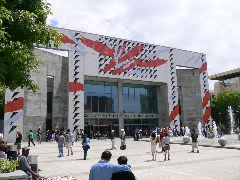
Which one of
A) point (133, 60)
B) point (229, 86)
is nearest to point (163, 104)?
point (133, 60)

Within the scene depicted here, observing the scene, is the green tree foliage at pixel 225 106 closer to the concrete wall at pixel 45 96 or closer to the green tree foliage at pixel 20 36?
the concrete wall at pixel 45 96

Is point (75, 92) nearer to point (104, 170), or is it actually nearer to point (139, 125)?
point (139, 125)

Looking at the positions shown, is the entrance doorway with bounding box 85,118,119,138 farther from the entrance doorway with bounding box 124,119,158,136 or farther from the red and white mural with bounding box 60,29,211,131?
the red and white mural with bounding box 60,29,211,131

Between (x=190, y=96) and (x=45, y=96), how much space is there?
85.7 ft

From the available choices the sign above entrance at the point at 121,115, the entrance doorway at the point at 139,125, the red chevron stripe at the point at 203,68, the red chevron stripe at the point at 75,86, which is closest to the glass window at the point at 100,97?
the sign above entrance at the point at 121,115

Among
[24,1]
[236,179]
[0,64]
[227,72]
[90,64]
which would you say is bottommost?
[236,179]

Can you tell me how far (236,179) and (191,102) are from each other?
4102 centimetres

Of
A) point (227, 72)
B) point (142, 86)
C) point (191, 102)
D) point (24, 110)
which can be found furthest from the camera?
point (227, 72)

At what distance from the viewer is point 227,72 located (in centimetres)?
7238

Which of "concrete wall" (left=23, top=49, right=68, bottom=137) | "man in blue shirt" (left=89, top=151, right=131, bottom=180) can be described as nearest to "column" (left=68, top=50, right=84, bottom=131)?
"concrete wall" (left=23, top=49, right=68, bottom=137)

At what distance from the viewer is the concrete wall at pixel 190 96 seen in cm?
4985

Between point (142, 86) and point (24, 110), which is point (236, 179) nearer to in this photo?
point (24, 110)

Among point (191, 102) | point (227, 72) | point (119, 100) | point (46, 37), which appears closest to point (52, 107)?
point (119, 100)

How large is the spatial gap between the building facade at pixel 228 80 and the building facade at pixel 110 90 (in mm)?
23200
